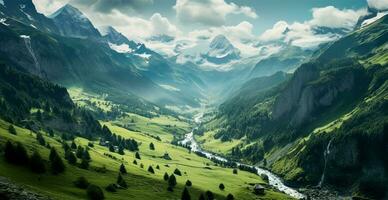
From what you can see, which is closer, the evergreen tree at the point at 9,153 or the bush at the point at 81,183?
the evergreen tree at the point at 9,153

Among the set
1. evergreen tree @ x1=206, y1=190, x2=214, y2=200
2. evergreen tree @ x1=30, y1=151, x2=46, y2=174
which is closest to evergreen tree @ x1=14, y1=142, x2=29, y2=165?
evergreen tree @ x1=30, y1=151, x2=46, y2=174

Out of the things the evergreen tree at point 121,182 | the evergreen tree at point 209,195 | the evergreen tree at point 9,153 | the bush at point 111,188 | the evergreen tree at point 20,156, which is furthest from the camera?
the evergreen tree at point 209,195

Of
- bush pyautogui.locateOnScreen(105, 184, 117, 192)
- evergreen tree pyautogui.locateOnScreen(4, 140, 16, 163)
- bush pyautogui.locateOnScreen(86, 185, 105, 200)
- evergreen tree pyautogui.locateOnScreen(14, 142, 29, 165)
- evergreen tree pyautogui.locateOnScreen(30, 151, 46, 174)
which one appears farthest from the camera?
bush pyautogui.locateOnScreen(105, 184, 117, 192)

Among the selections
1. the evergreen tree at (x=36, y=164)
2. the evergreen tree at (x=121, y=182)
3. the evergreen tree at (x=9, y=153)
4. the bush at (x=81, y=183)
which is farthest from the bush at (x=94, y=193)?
the evergreen tree at (x=121, y=182)

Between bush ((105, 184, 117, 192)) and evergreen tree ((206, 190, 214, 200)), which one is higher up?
evergreen tree ((206, 190, 214, 200))

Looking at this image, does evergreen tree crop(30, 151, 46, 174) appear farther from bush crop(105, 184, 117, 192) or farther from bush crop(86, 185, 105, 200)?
bush crop(105, 184, 117, 192)

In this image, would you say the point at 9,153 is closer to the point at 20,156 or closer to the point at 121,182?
the point at 20,156

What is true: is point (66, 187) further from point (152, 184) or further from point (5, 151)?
point (152, 184)

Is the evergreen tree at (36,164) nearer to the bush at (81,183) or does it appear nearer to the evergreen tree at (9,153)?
the evergreen tree at (9,153)

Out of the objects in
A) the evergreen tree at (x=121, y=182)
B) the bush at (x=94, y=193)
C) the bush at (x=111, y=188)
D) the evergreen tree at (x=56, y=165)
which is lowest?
the bush at (x=94, y=193)

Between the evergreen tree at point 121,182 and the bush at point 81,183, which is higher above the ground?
the evergreen tree at point 121,182

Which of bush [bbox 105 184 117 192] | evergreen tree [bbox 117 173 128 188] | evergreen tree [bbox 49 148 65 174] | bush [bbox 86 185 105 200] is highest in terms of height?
evergreen tree [bbox 49 148 65 174]
